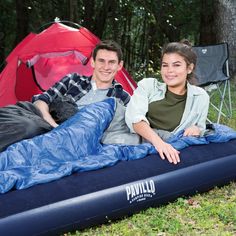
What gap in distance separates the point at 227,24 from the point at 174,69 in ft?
14.4

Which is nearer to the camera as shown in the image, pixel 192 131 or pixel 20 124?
pixel 20 124

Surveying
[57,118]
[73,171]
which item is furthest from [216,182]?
[57,118]

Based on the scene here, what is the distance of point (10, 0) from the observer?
9.14 metres

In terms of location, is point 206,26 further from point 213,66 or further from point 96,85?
point 96,85

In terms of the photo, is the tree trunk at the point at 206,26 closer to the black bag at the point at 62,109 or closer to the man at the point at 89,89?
the man at the point at 89,89

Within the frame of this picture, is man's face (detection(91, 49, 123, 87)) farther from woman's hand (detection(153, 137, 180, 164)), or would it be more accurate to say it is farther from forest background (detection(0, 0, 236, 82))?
forest background (detection(0, 0, 236, 82))

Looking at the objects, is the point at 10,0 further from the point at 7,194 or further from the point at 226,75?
the point at 7,194

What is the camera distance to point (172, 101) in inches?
118

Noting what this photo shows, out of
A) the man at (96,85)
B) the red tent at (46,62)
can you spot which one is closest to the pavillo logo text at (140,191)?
the man at (96,85)

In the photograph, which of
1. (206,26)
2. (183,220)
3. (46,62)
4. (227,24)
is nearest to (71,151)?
(183,220)

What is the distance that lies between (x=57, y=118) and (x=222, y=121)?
7.20 feet

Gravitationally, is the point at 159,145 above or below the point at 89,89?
below

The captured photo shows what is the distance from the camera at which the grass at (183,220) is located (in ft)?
7.61

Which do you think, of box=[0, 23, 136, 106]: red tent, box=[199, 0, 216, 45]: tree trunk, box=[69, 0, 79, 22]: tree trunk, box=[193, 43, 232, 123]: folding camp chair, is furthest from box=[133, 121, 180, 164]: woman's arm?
box=[199, 0, 216, 45]: tree trunk
